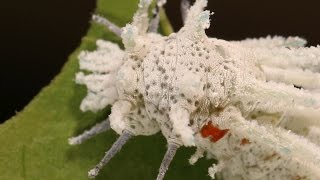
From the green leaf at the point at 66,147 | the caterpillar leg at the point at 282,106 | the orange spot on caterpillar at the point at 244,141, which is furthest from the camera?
the green leaf at the point at 66,147

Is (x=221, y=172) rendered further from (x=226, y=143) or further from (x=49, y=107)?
(x=49, y=107)

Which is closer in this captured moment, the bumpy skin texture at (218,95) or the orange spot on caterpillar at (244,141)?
the bumpy skin texture at (218,95)

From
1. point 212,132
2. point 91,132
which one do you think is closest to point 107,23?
point 91,132

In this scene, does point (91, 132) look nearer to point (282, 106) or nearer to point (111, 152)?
point (111, 152)

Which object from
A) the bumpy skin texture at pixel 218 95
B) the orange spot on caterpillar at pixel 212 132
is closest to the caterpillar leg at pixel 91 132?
the bumpy skin texture at pixel 218 95

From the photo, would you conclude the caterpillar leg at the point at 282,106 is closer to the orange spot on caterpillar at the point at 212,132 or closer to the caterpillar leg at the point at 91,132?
the orange spot on caterpillar at the point at 212,132

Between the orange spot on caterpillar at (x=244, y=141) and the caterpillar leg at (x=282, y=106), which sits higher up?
the caterpillar leg at (x=282, y=106)

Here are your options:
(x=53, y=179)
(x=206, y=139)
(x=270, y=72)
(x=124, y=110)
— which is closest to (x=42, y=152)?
(x=53, y=179)
